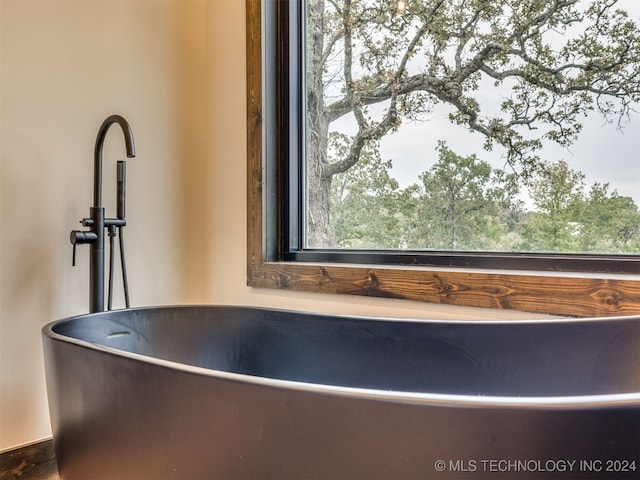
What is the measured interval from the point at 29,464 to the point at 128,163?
105 centimetres

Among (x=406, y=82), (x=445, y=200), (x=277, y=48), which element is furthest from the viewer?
(x=277, y=48)

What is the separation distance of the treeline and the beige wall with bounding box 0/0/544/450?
253 mm

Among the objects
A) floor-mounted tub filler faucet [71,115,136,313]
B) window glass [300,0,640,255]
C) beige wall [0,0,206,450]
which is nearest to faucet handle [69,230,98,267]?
floor-mounted tub filler faucet [71,115,136,313]

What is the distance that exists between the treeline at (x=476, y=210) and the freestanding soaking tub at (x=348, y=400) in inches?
12.1

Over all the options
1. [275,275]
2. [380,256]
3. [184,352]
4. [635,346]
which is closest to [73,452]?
[184,352]

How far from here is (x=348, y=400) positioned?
0.53m

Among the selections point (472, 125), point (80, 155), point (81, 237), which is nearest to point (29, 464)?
point (81, 237)

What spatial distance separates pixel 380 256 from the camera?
4.94 feet

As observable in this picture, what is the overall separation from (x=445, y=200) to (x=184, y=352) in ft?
3.19

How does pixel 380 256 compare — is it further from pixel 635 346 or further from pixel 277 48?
pixel 277 48

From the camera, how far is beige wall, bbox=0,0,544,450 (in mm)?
1398

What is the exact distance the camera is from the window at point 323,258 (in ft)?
3.44

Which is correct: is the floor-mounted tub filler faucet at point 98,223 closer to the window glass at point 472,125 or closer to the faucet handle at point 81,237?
the faucet handle at point 81,237

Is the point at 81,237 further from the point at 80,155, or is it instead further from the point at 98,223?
the point at 80,155
